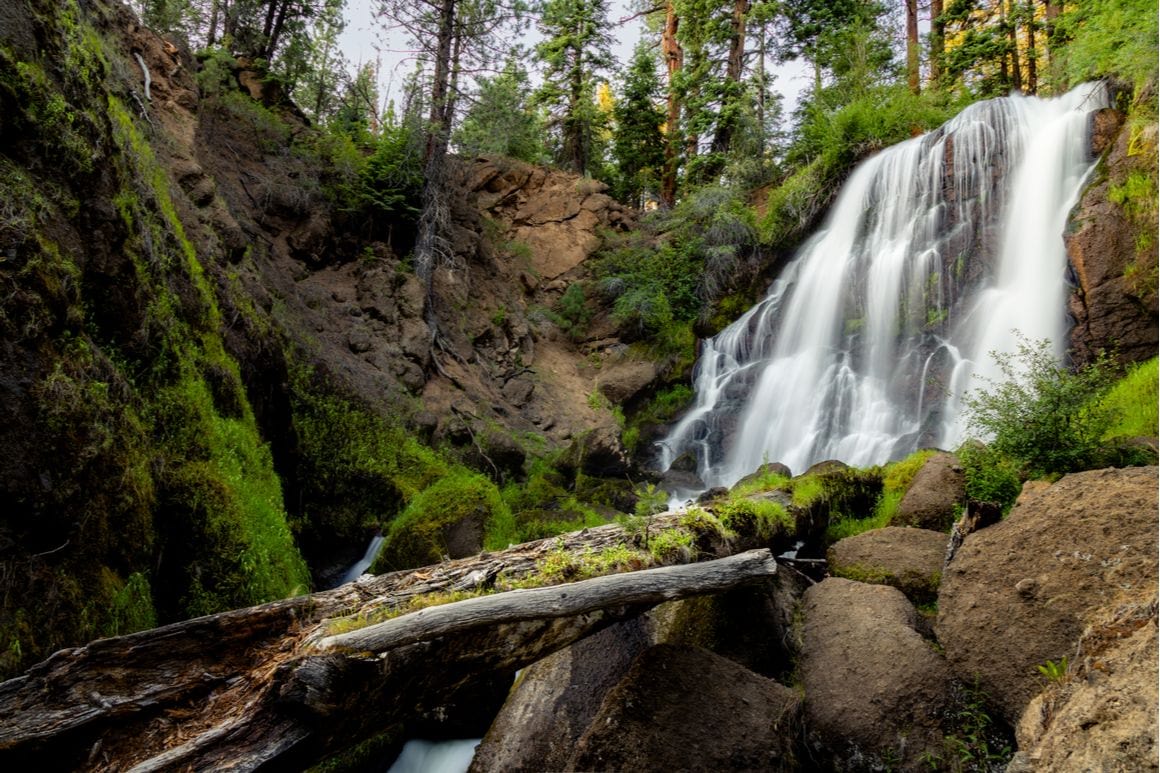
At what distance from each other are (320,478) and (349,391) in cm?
179

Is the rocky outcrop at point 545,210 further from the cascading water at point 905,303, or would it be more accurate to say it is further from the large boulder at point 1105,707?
the large boulder at point 1105,707

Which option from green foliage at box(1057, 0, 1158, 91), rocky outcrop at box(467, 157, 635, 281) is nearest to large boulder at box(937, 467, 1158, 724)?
green foliage at box(1057, 0, 1158, 91)

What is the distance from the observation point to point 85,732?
8.06 feet

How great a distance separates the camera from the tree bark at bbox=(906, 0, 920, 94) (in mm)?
17688

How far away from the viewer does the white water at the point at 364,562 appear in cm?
783

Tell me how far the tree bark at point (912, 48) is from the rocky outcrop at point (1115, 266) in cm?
912

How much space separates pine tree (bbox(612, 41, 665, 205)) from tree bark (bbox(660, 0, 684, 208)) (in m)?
0.49

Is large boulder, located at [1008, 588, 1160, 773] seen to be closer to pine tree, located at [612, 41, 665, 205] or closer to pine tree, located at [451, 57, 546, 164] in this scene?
pine tree, located at [451, 57, 546, 164]

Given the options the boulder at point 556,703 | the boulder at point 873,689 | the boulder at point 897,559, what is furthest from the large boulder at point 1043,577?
the boulder at point 556,703

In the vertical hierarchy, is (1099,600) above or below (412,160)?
below

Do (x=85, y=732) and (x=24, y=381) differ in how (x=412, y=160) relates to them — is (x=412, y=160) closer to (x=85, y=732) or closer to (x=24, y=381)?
(x=24, y=381)

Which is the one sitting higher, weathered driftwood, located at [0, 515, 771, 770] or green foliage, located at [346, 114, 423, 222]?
green foliage, located at [346, 114, 423, 222]

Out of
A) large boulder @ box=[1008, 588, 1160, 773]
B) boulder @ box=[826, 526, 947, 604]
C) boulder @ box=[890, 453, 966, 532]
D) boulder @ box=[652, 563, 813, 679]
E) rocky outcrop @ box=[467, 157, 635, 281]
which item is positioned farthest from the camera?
rocky outcrop @ box=[467, 157, 635, 281]

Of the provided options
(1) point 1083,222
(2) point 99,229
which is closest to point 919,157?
(1) point 1083,222
